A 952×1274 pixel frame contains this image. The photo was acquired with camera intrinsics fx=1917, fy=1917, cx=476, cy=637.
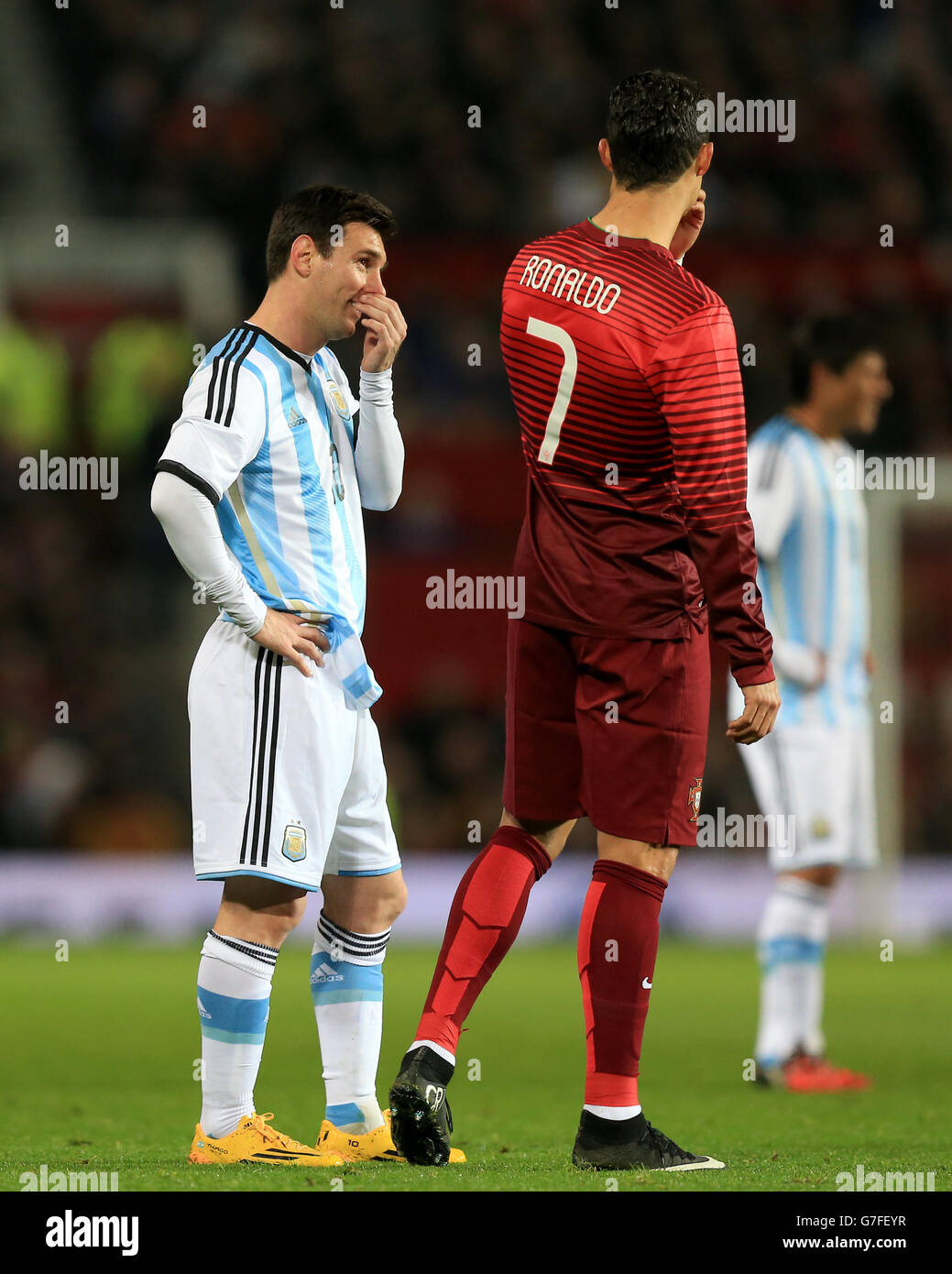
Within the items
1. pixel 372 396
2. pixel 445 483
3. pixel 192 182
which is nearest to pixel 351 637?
pixel 372 396

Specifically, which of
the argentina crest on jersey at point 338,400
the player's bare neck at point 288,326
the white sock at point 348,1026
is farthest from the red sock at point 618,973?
the player's bare neck at point 288,326

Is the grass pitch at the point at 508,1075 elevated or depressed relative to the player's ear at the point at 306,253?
depressed

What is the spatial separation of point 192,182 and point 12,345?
8.42 ft

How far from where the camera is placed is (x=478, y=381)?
13555mm

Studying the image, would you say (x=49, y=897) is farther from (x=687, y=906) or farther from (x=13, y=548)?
(x=687, y=906)

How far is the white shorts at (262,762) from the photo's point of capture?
156 inches

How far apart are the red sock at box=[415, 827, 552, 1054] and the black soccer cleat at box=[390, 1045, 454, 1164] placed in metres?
0.11

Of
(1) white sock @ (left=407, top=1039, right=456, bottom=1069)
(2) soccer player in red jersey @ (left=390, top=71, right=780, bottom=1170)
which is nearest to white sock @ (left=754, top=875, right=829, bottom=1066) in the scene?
(2) soccer player in red jersey @ (left=390, top=71, right=780, bottom=1170)

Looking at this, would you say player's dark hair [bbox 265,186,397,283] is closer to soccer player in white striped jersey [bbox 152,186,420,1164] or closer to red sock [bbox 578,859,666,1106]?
soccer player in white striped jersey [bbox 152,186,420,1164]

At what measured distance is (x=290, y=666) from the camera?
4.06 meters

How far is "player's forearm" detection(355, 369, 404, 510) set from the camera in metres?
4.31

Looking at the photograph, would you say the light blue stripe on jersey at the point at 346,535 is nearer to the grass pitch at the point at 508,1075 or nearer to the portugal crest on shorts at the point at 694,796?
the portugal crest on shorts at the point at 694,796

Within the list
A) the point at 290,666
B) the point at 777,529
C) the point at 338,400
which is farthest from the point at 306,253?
the point at 777,529
